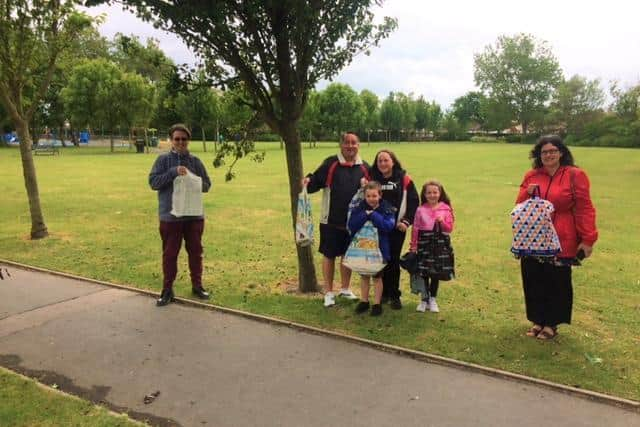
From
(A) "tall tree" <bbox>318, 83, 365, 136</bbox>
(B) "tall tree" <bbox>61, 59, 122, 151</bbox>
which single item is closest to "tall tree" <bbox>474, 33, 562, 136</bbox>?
(A) "tall tree" <bbox>318, 83, 365, 136</bbox>

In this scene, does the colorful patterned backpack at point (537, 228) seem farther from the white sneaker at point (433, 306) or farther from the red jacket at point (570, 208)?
the white sneaker at point (433, 306)

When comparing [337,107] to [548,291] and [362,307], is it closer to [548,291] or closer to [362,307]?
[362,307]

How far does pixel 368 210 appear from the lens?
17.1ft

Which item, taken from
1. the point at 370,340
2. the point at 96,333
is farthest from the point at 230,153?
the point at 370,340

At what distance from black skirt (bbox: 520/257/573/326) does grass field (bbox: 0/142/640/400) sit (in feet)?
0.83

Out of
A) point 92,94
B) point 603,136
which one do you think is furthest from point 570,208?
point 603,136

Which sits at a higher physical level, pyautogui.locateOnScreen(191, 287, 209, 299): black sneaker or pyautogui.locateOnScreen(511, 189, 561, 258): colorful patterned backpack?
pyautogui.locateOnScreen(511, 189, 561, 258): colorful patterned backpack

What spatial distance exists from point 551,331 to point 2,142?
2493 inches

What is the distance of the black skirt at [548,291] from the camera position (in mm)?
4668

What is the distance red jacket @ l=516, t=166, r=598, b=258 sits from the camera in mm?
4461

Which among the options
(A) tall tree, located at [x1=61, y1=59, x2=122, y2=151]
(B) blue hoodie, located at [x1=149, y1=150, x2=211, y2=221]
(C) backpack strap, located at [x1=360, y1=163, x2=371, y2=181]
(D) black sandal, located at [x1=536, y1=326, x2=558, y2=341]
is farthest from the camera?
(A) tall tree, located at [x1=61, y1=59, x2=122, y2=151]

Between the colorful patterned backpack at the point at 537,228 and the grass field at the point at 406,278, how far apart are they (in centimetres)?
90

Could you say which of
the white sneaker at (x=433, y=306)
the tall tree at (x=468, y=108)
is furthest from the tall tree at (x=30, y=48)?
the tall tree at (x=468, y=108)

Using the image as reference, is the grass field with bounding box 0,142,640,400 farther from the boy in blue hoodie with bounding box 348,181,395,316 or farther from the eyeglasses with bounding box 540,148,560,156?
the eyeglasses with bounding box 540,148,560,156
